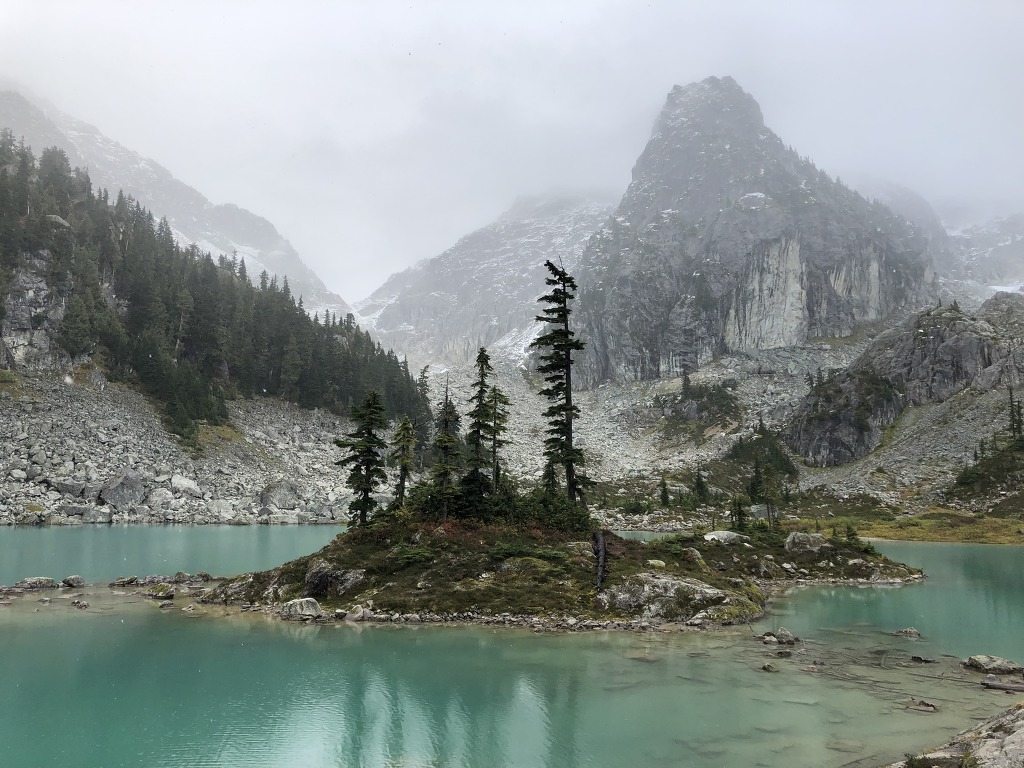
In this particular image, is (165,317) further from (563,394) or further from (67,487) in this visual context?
(563,394)

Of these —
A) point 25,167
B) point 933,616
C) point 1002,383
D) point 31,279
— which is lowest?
point 933,616

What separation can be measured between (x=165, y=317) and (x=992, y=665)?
13225cm

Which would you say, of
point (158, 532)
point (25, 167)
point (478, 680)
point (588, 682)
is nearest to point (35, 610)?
point (478, 680)

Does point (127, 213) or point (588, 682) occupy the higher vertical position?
point (127, 213)

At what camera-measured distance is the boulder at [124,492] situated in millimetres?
72562

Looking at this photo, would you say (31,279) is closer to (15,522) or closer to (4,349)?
(4,349)

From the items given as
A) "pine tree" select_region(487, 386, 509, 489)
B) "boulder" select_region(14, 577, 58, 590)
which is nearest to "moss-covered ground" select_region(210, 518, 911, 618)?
"pine tree" select_region(487, 386, 509, 489)

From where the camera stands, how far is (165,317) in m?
118

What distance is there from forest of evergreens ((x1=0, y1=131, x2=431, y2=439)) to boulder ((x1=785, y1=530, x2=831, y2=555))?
3455 inches

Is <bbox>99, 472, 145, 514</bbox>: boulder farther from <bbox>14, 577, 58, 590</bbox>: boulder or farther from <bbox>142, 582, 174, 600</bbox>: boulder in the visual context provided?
<bbox>142, 582, 174, 600</bbox>: boulder

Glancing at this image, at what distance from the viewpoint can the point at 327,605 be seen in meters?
Result: 30.6

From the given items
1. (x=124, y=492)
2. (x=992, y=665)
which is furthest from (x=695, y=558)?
(x=124, y=492)

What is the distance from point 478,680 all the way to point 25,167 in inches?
5645

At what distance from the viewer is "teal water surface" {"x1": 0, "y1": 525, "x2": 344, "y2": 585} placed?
1656 inches
